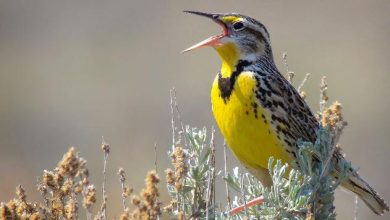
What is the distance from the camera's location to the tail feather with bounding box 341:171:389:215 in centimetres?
516

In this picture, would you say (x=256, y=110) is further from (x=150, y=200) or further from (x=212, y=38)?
(x=150, y=200)

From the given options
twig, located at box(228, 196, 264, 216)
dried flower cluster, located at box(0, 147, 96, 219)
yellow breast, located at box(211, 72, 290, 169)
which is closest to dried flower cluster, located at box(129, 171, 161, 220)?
dried flower cluster, located at box(0, 147, 96, 219)

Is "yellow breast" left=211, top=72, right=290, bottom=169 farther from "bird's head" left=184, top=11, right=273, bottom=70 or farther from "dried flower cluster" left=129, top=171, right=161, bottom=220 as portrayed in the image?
"dried flower cluster" left=129, top=171, right=161, bottom=220

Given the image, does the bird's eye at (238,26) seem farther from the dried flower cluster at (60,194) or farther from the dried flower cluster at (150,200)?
the dried flower cluster at (150,200)

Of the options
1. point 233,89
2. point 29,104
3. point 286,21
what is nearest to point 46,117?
point 29,104

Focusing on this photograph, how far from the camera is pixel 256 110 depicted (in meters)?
4.97

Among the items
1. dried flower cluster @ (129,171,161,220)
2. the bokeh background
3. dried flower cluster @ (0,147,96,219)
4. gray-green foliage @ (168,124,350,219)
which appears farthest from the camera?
the bokeh background

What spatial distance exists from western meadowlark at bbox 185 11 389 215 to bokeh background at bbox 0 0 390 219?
12.7 ft

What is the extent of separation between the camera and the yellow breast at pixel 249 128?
4961 millimetres

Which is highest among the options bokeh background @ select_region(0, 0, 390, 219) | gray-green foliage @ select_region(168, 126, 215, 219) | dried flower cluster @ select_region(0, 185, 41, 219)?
bokeh background @ select_region(0, 0, 390, 219)

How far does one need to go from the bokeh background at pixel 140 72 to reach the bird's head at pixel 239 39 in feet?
12.5

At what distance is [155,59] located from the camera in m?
14.9

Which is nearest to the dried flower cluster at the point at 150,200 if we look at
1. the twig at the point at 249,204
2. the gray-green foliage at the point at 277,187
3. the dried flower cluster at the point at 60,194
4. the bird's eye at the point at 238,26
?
the dried flower cluster at the point at 60,194

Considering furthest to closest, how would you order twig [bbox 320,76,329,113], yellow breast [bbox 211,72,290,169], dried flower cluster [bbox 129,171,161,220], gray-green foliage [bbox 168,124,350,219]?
yellow breast [bbox 211,72,290,169]
twig [bbox 320,76,329,113]
gray-green foliage [bbox 168,124,350,219]
dried flower cluster [bbox 129,171,161,220]
